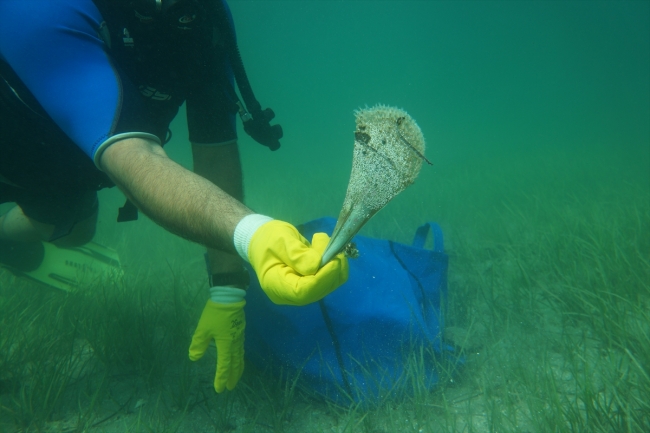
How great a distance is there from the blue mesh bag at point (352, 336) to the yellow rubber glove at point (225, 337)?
158mm

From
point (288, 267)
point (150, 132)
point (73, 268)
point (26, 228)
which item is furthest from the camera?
point (73, 268)

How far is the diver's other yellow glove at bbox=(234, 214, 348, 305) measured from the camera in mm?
939

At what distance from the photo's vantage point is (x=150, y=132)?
56.4 inches

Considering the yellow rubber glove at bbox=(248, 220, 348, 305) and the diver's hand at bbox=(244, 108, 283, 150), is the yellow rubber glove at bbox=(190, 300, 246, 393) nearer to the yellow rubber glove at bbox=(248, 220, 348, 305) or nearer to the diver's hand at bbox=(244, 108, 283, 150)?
the yellow rubber glove at bbox=(248, 220, 348, 305)

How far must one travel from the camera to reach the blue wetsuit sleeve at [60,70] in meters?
1.19

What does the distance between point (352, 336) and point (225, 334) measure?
691 mm

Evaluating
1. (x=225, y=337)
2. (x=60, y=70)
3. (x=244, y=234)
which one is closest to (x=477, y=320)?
(x=225, y=337)

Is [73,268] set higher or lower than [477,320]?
lower

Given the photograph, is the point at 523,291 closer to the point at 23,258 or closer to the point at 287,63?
the point at 23,258

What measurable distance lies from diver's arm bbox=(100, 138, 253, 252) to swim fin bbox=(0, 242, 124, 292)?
2290 mm

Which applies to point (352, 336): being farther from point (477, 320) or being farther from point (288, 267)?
point (477, 320)

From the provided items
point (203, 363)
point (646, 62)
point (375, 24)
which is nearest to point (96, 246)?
point (203, 363)

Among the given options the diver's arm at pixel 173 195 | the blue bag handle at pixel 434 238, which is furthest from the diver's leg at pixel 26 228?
the blue bag handle at pixel 434 238

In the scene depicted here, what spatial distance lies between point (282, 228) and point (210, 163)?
1726 millimetres
